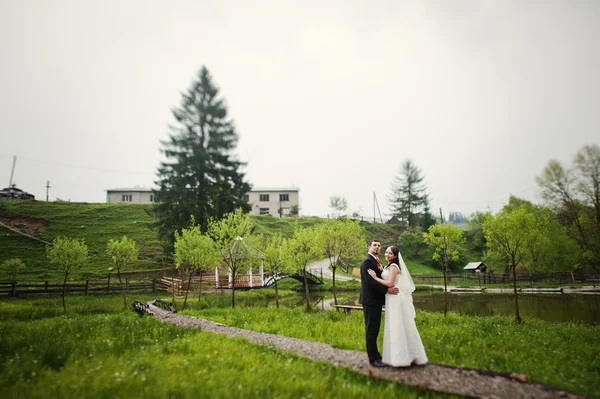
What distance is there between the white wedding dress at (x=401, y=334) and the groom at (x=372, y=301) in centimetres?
18

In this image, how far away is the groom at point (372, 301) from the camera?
23.2 ft

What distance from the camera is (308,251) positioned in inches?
930

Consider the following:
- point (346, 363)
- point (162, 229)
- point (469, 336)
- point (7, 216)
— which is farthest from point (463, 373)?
point (7, 216)

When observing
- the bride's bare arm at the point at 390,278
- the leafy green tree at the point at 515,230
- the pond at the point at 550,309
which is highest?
the leafy green tree at the point at 515,230

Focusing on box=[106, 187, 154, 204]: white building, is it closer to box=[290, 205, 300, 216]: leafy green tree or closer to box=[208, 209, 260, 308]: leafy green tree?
box=[290, 205, 300, 216]: leafy green tree

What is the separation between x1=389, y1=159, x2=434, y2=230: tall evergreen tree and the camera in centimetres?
6925

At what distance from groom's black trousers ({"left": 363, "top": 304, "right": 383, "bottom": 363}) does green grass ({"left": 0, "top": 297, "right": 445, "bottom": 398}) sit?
900 millimetres

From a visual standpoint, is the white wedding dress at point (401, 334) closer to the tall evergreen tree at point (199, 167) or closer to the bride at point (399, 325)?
the bride at point (399, 325)

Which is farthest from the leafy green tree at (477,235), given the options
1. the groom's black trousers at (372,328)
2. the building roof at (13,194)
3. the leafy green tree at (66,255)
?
the building roof at (13,194)

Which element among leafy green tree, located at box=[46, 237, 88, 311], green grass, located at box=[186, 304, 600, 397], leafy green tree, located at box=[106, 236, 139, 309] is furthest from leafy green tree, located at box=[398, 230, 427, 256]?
leafy green tree, located at box=[46, 237, 88, 311]

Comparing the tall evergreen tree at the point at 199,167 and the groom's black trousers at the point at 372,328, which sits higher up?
the tall evergreen tree at the point at 199,167

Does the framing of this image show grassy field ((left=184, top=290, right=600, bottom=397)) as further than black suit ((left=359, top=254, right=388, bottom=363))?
No

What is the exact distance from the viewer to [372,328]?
282 inches

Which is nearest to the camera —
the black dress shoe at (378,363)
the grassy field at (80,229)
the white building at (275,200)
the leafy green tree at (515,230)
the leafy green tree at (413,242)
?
the black dress shoe at (378,363)
